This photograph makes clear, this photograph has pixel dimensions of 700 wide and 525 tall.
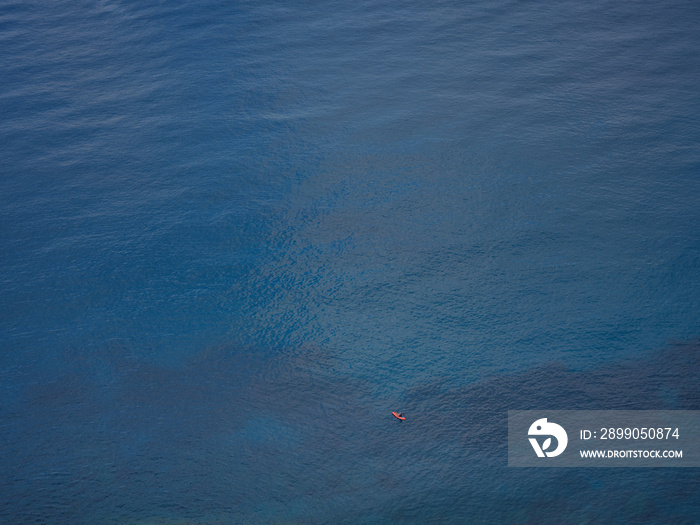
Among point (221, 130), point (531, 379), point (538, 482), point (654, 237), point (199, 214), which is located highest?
point (221, 130)

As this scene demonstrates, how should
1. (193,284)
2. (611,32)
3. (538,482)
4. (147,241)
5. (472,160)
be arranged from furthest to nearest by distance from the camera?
1. (611,32)
2. (472,160)
3. (147,241)
4. (193,284)
5. (538,482)

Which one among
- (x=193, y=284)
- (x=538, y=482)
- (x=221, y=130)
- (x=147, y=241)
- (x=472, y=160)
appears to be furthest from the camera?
(x=221, y=130)

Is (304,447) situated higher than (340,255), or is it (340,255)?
(340,255)

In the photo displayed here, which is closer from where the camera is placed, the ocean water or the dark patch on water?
the dark patch on water

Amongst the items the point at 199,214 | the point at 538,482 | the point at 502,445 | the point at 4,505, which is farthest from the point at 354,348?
the point at 4,505

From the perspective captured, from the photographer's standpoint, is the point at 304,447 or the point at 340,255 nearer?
the point at 304,447

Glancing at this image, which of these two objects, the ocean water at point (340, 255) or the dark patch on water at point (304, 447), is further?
the ocean water at point (340, 255)

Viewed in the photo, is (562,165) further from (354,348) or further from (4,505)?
Result: (4,505)

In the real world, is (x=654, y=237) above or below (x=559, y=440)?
above
